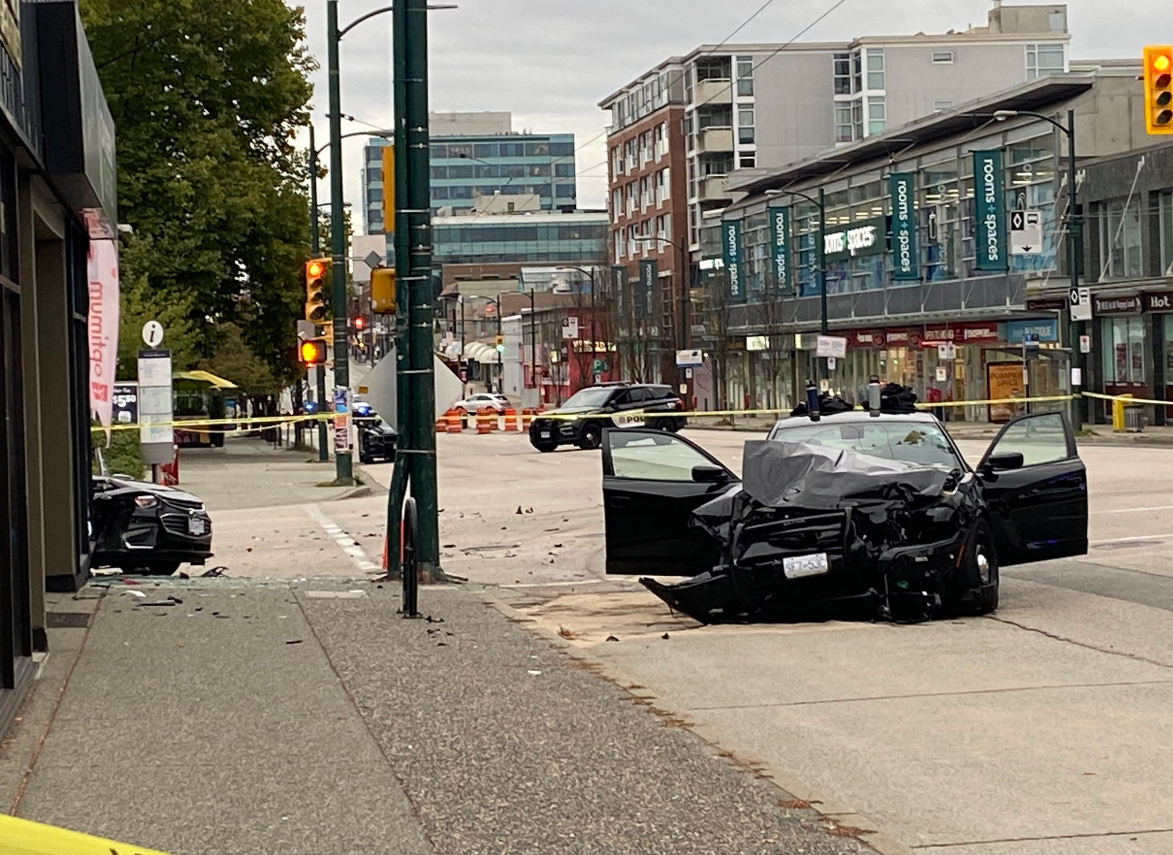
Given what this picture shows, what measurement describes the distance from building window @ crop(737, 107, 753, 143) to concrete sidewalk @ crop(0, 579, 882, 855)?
9066 centimetres

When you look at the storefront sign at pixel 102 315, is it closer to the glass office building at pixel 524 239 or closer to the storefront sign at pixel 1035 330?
the storefront sign at pixel 1035 330

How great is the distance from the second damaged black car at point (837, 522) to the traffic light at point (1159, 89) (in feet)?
30.3

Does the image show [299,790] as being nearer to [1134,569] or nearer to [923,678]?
[923,678]

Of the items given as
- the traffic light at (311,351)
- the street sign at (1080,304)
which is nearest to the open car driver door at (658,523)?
the traffic light at (311,351)

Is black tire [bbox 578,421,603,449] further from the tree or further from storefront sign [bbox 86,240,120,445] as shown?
storefront sign [bbox 86,240,120,445]

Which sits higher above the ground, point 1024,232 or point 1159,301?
point 1024,232

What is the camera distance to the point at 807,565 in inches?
463

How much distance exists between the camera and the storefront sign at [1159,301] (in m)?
48.2

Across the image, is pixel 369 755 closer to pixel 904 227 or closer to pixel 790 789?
pixel 790 789

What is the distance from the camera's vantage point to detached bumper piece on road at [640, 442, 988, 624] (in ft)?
38.6

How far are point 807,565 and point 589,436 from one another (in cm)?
3378

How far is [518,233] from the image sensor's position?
7274 inches

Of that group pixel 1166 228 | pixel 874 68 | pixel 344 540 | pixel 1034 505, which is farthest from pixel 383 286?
pixel 874 68

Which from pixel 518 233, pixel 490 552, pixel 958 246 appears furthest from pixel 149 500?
pixel 518 233
